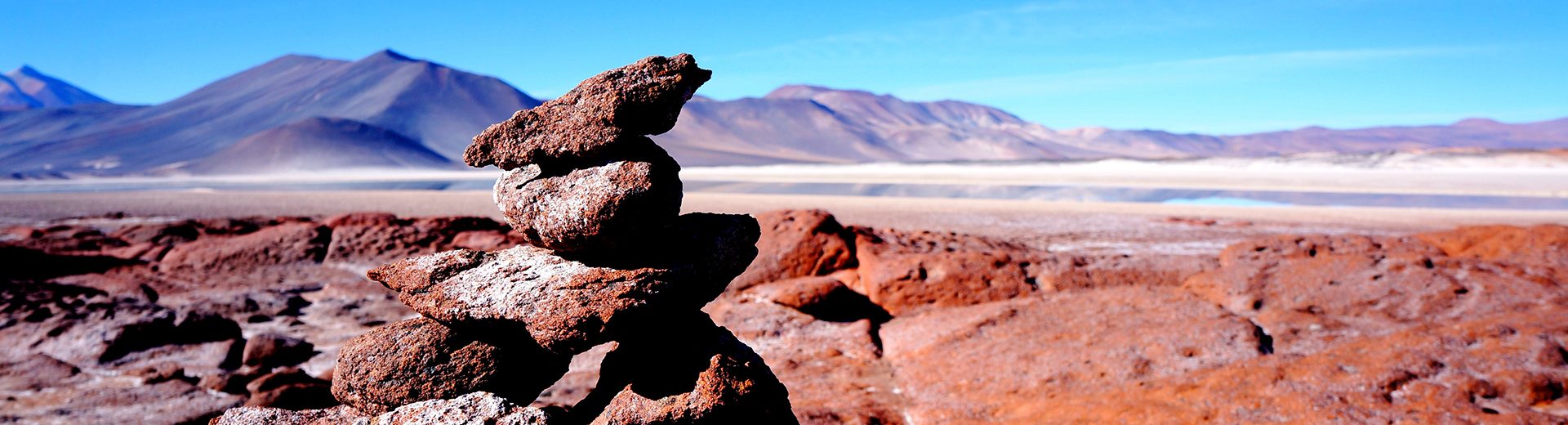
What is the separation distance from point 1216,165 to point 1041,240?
35.2 meters

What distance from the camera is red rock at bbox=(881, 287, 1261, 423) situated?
512 centimetres

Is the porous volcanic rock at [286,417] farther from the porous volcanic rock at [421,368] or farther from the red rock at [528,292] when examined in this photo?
the red rock at [528,292]

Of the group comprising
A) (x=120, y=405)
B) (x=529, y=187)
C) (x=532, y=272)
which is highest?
(x=529, y=187)

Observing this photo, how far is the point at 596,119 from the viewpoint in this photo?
10.8ft

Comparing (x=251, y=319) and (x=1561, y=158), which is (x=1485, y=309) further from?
(x=1561, y=158)

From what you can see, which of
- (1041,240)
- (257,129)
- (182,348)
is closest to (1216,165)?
(1041,240)

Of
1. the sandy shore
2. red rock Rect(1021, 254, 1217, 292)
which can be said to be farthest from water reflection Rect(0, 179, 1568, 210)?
red rock Rect(1021, 254, 1217, 292)

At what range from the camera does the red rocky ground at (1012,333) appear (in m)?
4.44

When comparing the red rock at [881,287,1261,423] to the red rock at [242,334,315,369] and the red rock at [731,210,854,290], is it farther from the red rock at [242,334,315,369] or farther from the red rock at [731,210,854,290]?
the red rock at [242,334,315,369]

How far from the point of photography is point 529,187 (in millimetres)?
3383

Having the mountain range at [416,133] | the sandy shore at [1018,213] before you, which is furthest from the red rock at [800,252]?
the mountain range at [416,133]

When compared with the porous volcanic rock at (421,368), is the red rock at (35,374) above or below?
below

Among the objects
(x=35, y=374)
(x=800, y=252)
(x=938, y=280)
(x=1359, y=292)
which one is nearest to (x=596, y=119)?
(x=938, y=280)

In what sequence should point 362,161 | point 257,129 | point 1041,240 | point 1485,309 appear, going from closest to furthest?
point 1485,309
point 1041,240
point 362,161
point 257,129
